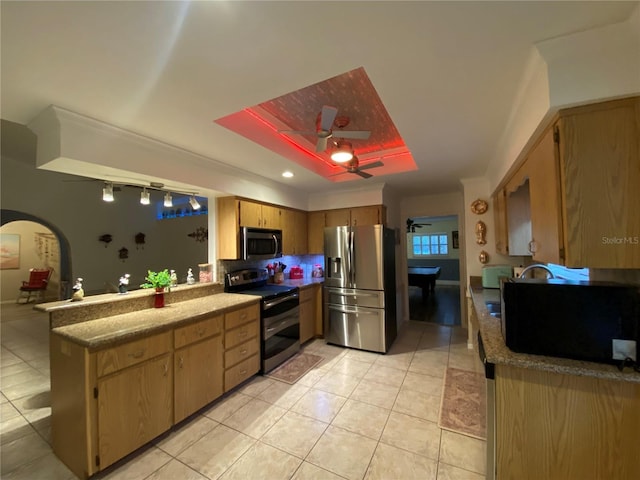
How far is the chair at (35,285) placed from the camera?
6391mm

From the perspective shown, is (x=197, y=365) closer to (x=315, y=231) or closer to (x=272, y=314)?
(x=272, y=314)

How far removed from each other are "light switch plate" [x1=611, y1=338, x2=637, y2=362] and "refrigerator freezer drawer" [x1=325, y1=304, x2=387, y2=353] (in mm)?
2411

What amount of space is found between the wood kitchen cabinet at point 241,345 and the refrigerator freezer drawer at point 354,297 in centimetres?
125

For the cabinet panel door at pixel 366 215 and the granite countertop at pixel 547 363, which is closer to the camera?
the granite countertop at pixel 547 363

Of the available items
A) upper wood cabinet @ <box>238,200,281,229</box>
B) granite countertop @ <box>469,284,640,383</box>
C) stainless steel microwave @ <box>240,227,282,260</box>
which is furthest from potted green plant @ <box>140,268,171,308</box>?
granite countertop @ <box>469,284,640,383</box>

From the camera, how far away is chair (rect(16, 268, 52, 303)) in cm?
639

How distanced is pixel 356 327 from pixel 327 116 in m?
2.85

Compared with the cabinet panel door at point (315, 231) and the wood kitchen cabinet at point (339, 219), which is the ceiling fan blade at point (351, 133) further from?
the cabinet panel door at point (315, 231)

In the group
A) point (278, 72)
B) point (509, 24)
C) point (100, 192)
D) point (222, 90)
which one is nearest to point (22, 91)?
point (222, 90)

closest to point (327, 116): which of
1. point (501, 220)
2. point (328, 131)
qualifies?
point (328, 131)

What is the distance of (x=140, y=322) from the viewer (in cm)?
198

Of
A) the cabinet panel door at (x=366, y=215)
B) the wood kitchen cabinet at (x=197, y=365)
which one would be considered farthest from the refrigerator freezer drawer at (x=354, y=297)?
the wood kitchen cabinet at (x=197, y=365)

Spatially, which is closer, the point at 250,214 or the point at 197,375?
the point at 197,375

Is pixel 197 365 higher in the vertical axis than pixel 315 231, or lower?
lower
